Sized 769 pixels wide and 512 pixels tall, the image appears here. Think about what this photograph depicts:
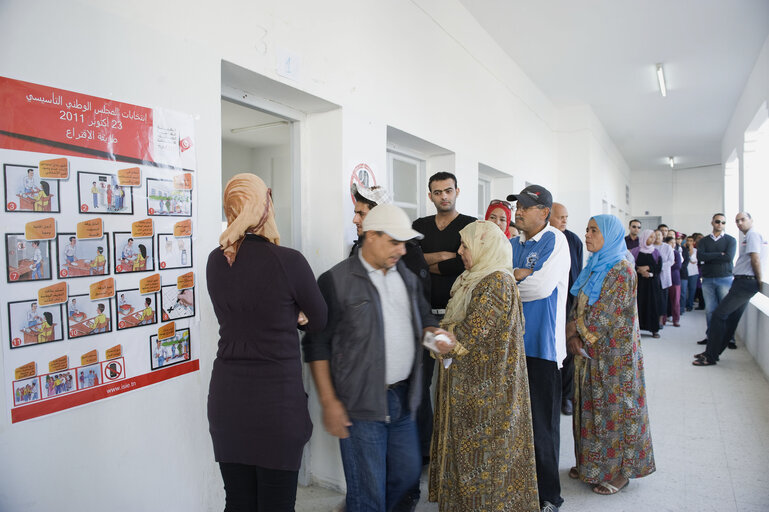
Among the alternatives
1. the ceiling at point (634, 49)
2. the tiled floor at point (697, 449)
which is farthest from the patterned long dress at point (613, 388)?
the ceiling at point (634, 49)

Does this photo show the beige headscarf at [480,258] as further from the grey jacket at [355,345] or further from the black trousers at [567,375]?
the black trousers at [567,375]

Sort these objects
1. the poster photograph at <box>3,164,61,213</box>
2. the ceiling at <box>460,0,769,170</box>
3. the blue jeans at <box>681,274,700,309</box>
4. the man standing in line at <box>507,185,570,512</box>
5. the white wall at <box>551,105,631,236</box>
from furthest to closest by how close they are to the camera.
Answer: the blue jeans at <box>681,274,700,309</box> → the white wall at <box>551,105,631,236</box> → the ceiling at <box>460,0,769,170</box> → the man standing in line at <box>507,185,570,512</box> → the poster photograph at <box>3,164,61,213</box>

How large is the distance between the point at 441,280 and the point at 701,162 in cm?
1505

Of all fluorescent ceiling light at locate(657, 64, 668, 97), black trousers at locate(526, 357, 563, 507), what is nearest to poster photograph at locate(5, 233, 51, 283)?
black trousers at locate(526, 357, 563, 507)

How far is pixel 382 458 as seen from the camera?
1.74m

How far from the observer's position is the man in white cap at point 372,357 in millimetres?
1657

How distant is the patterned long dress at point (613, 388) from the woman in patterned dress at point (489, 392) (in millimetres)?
665

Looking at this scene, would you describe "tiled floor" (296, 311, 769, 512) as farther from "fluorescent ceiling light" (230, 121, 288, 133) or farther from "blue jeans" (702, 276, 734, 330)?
"fluorescent ceiling light" (230, 121, 288, 133)

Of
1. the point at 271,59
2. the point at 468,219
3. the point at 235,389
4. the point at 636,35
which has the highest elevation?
the point at 636,35

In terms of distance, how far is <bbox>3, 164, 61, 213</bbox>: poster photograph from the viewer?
129cm

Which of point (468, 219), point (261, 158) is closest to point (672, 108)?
point (468, 219)

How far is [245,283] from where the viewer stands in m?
1.41

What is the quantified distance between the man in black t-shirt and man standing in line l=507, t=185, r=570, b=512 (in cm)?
53

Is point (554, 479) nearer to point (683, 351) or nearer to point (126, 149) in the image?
point (126, 149)
